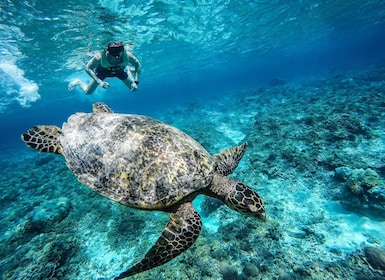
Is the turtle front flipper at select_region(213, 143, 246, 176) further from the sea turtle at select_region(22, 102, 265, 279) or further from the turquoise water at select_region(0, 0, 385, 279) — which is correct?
the turquoise water at select_region(0, 0, 385, 279)

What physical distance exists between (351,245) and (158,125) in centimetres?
508

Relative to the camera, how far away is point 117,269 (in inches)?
191

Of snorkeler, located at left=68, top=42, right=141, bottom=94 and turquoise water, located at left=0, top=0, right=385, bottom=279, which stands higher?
snorkeler, located at left=68, top=42, right=141, bottom=94

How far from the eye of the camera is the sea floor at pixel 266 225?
4.40 meters

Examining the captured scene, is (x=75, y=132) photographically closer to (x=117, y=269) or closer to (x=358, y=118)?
(x=117, y=269)

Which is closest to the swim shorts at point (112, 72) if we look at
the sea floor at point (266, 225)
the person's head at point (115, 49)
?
the person's head at point (115, 49)

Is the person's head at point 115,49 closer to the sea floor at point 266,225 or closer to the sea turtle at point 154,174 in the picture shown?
the sea turtle at point 154,174

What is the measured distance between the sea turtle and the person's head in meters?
4.39

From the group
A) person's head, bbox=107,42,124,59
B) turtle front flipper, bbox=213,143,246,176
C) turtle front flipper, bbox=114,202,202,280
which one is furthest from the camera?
person's head, bbox=107,42,124,59

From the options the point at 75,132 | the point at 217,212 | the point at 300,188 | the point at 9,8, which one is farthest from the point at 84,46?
the point at 300,188

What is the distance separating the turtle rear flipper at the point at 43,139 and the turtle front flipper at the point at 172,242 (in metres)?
3.01

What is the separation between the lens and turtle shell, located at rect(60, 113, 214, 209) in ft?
10.3

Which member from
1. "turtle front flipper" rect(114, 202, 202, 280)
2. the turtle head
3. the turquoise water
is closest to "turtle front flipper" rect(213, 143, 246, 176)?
the turtle head

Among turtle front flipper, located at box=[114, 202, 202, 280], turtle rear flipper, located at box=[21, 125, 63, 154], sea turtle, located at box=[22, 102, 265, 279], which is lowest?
turtle front flipper, located at box=[114, 202, 202, 280]
